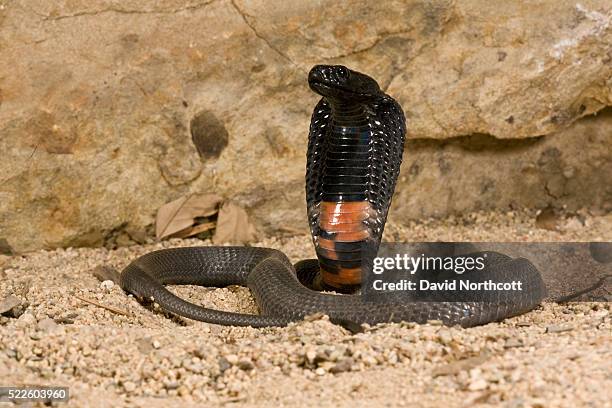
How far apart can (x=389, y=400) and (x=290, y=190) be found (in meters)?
3.07

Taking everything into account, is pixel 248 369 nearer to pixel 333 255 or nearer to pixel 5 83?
pixel 333 255

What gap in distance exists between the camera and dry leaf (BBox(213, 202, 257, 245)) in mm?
6234

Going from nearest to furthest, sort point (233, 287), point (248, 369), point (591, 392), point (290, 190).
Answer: point (591, 392)
point (248, 369)
point (233, 287)
point (290, 190)

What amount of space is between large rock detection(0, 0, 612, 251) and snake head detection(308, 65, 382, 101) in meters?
1.28

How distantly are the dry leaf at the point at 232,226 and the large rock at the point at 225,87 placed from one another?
0.29 feet

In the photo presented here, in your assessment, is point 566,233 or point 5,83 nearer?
point 5,83

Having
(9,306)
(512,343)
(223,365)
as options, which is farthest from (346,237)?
(9,306)

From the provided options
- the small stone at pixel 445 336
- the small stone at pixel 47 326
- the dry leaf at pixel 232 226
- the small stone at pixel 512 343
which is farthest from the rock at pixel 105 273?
the small stone at pixel 512 343

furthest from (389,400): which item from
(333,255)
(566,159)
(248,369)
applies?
(566,159)

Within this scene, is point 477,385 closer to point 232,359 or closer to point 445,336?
point 445,336

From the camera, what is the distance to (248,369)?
377 cm

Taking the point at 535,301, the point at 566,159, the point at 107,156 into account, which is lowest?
the point at 535,301

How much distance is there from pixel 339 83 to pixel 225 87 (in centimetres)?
154

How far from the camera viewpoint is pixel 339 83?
4570 mm
